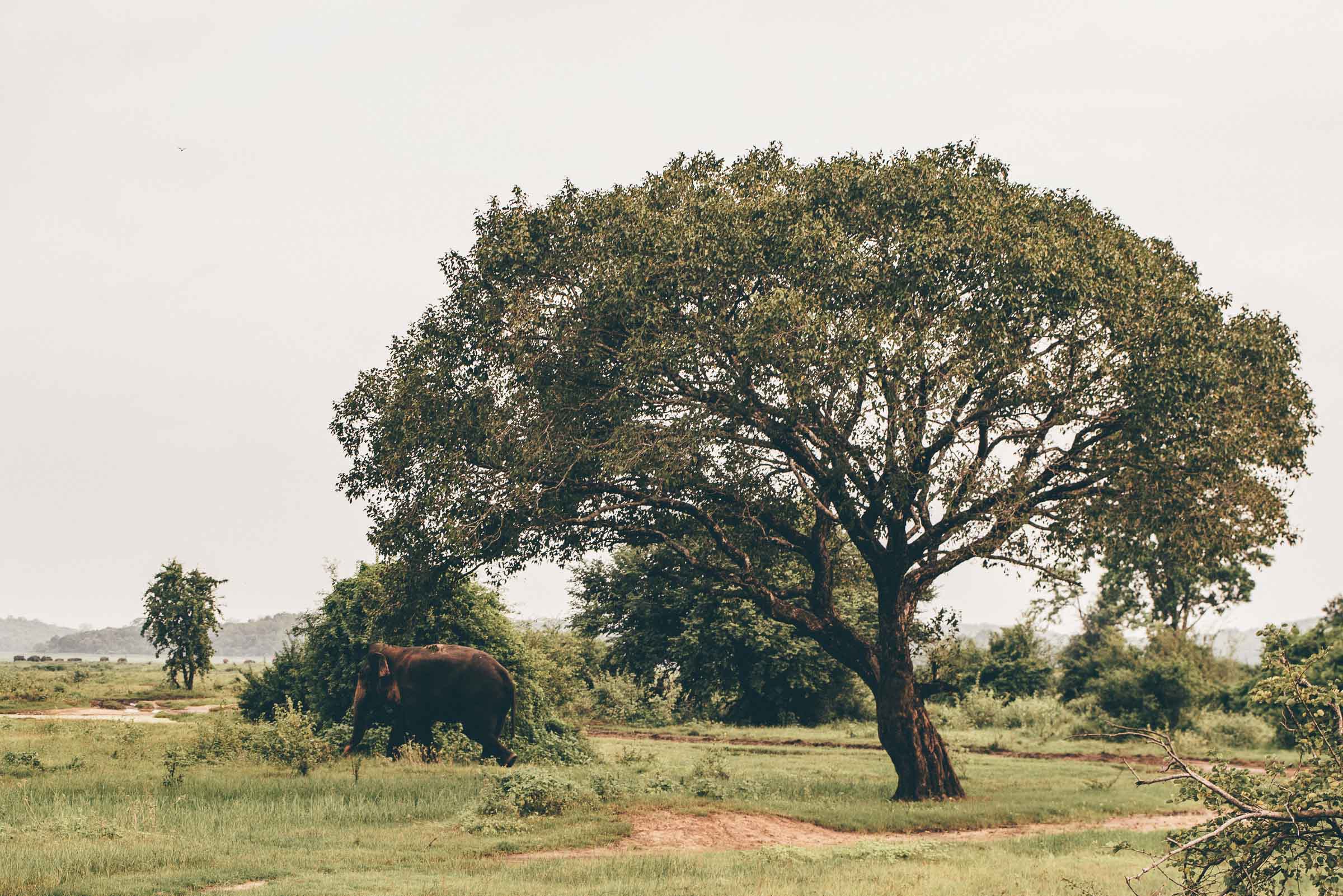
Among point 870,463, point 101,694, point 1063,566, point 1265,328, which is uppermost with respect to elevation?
point 1265,328

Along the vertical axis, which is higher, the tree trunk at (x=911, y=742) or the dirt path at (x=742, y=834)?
the tree trunk at (x=911, y=742)

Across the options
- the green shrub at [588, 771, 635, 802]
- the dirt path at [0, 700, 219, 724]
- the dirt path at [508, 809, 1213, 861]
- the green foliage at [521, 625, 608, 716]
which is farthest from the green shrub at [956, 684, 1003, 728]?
the dirt path at [0, 700, 219, 724]

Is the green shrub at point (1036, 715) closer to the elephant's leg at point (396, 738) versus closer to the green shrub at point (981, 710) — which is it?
the green shrub at point (981, 710)

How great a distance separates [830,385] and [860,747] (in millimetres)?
20241

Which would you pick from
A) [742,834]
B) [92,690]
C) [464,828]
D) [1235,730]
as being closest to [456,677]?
[464,828]

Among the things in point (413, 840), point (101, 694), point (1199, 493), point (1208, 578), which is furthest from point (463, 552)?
point (1208, 578)

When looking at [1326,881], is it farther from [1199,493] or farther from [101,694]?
[101,694]

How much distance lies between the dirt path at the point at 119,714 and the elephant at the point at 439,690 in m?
15.6

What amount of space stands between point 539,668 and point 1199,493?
54.9 feet

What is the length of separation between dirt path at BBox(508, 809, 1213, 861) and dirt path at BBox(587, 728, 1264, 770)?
11549 mm

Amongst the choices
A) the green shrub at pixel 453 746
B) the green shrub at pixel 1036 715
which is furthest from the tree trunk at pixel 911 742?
the green shrub at pixel 1036 715

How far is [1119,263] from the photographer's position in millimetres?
20781

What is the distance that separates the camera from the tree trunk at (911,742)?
76.8ft

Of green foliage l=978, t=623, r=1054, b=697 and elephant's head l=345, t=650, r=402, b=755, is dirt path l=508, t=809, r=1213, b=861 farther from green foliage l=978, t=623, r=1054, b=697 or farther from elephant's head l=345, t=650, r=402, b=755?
green foliage l=978, t=623, r=1054, b=697
